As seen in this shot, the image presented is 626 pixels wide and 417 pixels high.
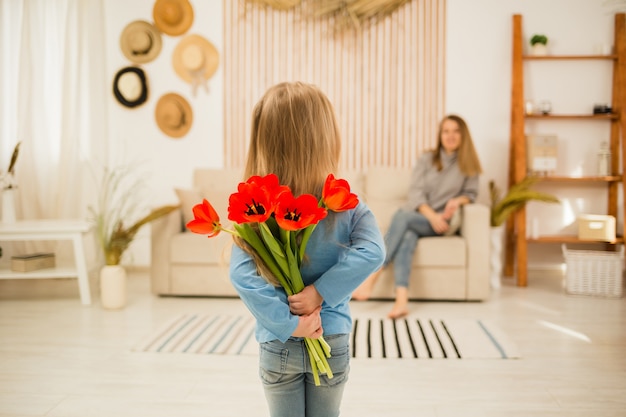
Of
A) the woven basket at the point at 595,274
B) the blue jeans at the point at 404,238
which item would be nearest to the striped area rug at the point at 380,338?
the blue jeans at the point at 404,238

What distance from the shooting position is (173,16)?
4254 mm

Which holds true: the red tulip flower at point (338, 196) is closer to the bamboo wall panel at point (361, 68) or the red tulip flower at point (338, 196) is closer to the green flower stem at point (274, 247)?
the green flower stem at point (274, 247)

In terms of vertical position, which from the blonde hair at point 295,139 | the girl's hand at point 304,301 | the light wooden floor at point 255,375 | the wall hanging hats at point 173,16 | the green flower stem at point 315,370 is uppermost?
the wall hanging hats at point 173,16

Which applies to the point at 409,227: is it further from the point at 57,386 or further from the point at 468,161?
the point at 57,386

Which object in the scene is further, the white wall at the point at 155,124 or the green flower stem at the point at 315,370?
the white wall at the point at 155,124

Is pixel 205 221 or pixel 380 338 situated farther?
pixel 380 338

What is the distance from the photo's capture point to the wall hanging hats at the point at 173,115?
433 centimetres

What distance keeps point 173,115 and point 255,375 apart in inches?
106

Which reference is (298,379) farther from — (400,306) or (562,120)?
(562,120)

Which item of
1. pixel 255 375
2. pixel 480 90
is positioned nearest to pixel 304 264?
pixel 255 375

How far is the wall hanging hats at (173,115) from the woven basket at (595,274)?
288cm

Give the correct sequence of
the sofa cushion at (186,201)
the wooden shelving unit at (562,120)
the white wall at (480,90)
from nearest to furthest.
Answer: the sofa cushion at (186,201), the wooden shelving unit at (562,120), the white wall at (480,90)

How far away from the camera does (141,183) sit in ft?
14.4

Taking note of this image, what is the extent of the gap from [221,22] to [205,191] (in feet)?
4.46
